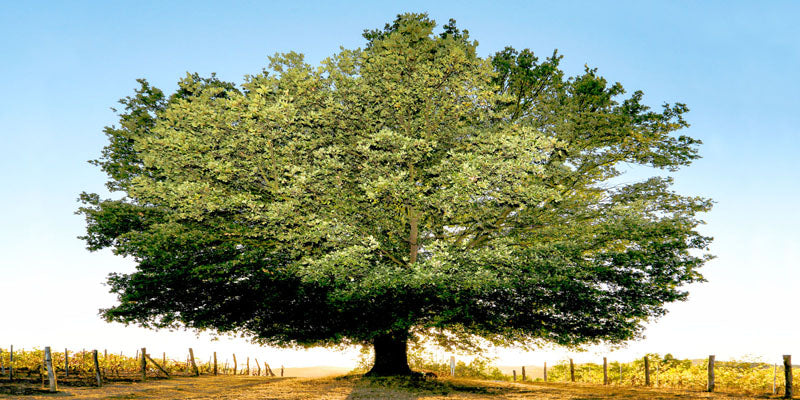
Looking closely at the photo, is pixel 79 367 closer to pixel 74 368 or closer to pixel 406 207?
pixel 74 368

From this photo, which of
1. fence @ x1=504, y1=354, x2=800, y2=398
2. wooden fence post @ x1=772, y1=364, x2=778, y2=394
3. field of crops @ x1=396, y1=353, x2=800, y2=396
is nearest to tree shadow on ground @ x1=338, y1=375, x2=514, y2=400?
field of crops @ x1=396, y1=353, x2=800, y2=396

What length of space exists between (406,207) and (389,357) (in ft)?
29.3

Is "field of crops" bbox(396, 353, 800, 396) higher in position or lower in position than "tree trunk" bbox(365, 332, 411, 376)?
lower

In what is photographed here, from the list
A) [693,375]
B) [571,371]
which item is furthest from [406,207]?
[571,371]

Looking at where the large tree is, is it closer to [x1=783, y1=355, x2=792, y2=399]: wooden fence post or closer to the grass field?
the grass field

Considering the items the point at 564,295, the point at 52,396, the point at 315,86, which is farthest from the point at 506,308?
Result: the point at 52,396

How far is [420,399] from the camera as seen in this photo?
61.9 feet

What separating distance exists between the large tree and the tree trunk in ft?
0.59

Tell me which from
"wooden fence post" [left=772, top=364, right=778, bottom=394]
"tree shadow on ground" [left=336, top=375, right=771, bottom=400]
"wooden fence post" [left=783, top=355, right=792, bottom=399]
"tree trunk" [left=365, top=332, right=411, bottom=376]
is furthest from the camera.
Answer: "tree trunk" [left=365, top=332, right=411, bottom=376]

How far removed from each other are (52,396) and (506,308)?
19097mm

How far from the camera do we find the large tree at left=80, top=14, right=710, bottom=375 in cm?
1739

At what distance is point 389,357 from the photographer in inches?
963

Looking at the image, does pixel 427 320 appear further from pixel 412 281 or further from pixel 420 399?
pixel 412 281

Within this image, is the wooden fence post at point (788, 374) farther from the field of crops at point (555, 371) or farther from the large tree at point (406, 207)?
the large tree at point (406, 207)
